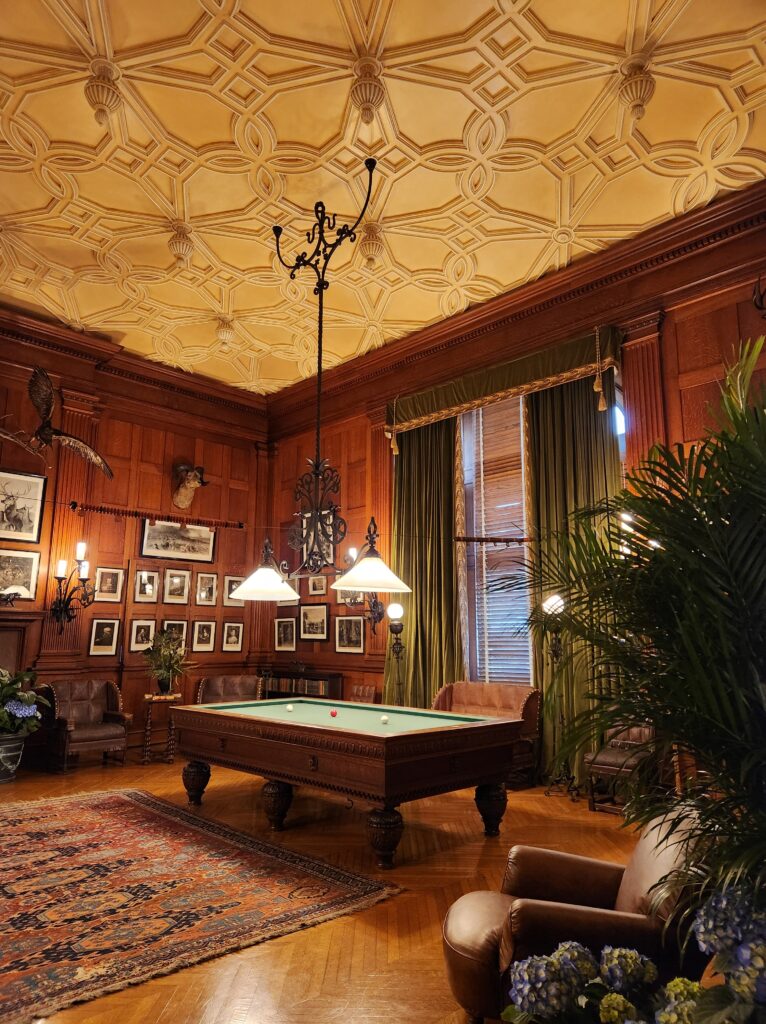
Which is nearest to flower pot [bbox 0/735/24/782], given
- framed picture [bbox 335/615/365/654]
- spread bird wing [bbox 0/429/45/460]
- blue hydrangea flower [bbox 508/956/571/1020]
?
spread bird wing [bbox 0/429/45/460]

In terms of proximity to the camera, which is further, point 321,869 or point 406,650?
point 406,650

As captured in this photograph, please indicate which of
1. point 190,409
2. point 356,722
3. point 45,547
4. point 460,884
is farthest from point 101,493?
point 460,884

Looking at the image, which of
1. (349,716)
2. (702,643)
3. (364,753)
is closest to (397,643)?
(349,716)

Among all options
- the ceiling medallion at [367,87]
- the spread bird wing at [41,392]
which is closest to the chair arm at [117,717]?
the spread bird wing at [41,392]

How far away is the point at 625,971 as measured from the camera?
153 cm

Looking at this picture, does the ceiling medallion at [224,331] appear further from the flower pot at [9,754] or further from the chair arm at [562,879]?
the chair arm at [562,879]

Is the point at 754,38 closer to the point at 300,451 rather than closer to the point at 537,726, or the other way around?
the point at 537,726

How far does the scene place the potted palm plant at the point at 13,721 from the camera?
6.37m

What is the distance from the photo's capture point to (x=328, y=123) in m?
4.63

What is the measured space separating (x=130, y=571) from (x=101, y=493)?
1003mm

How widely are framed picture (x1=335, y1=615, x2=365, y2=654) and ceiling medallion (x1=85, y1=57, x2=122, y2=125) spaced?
5.64m

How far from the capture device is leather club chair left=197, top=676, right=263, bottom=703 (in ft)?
27.0

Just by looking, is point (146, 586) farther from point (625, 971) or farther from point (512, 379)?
point (625, 971)

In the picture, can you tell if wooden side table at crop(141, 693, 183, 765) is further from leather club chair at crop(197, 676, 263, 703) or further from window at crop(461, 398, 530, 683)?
window at crop(461, 398, 530, 683)
